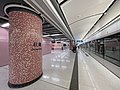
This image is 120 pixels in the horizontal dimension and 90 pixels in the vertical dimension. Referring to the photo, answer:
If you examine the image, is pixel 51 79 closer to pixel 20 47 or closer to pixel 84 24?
pixel 20 47

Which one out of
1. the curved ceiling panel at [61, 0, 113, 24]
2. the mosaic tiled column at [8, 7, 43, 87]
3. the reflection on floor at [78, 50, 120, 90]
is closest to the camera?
the reflection on floor at [78, 50, 120, 90]

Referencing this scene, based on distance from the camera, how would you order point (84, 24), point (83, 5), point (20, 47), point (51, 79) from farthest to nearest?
1. point (84, 24)
2. point (83, 5)
3. point (51, 79)
4. point (20, 47)

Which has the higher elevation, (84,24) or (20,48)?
(84,24)

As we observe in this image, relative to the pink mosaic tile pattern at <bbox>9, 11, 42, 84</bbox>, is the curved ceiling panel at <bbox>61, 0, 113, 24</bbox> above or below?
above

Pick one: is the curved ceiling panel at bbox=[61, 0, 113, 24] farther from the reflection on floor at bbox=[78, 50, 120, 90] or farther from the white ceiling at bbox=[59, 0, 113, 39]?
the reflection on floor at bbox=[78, 50, 120, 90]

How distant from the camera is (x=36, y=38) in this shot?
3.98m

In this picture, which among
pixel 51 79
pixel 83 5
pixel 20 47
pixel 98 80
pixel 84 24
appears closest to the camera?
pixel 20 47

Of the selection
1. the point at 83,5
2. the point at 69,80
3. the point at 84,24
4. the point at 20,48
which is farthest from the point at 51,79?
the point at 84,24

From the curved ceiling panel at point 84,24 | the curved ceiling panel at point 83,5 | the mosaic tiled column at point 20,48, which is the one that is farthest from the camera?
the curved ceiling panel at point 84,24

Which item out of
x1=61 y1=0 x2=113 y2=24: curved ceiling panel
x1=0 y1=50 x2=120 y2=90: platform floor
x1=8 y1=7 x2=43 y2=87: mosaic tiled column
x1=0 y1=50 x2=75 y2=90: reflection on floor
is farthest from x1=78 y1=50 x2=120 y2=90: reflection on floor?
x1=61 y1=0 x2=113 y2=24: curved ceiling panel

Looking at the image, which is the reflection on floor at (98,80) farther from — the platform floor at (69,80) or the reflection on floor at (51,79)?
the reflection on floor at (51,79)

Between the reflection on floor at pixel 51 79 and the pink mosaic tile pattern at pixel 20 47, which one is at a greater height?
the pink mosaic tile pattern at pixel 20 47

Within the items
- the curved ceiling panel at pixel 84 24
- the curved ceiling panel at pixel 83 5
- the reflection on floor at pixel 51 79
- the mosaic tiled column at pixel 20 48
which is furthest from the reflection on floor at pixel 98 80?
the curved ceiling panel at pixel 84 24

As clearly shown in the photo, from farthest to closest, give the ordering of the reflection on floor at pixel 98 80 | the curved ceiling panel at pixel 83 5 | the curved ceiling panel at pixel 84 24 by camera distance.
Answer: the curved ceiling panel at pixel 84 24 < the curved ceiling panel at pixel 83 5 < the reflection on floor at pixel 98 80
